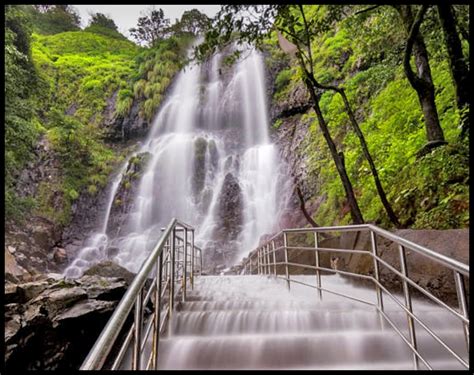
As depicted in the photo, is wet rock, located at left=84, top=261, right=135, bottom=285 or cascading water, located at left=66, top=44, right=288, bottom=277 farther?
cascading water, located at left=66, top=44, right=288, bottom=277

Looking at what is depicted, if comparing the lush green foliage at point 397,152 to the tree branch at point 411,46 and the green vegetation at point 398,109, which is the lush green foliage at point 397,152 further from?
the tree branch at point 411,46

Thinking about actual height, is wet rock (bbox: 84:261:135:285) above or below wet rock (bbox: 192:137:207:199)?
below

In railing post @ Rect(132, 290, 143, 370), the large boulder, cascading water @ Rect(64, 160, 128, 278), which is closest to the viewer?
railing post @ Rect(132, 290, 143, 370)

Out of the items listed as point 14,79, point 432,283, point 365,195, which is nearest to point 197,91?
point 14,79

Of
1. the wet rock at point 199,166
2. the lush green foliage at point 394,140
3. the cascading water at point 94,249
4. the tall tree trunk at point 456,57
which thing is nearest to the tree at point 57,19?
the cascading water at point 94,249

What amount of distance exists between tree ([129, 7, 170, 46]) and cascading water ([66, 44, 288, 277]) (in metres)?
11.7

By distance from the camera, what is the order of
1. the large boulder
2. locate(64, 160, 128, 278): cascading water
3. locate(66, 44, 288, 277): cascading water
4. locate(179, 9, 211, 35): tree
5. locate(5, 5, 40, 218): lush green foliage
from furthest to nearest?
locate(179, 9, 211, 35): tree < locate(66, 44, 288, 277): cascading water < locate(64, 160, 128, 278): cascading water < locate(5, 5, 40, 218): lush green foliage < the large boulder

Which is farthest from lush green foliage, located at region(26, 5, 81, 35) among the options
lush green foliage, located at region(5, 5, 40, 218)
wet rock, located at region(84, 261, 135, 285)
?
wet rock, located at region(84, 261, 135, 285)

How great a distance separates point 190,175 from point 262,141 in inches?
184

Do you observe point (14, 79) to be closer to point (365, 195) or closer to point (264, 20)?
point (264, 20)

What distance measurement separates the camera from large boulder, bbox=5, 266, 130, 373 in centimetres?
411

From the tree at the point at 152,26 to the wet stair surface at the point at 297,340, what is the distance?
34409 millimetres

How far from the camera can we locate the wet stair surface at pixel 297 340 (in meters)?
2.13

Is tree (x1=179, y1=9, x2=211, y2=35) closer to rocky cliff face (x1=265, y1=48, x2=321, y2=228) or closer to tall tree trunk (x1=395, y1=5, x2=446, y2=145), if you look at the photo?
rocky cliff face (x1=265, y1=48, x2=321, y2=228)
